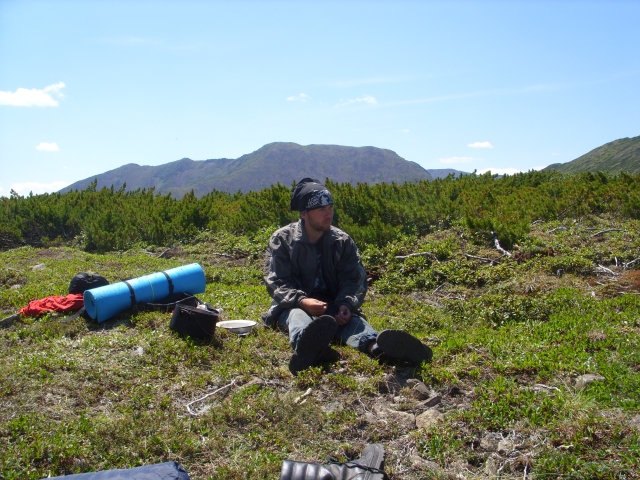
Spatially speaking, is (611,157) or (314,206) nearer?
(314,206)

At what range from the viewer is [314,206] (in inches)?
192

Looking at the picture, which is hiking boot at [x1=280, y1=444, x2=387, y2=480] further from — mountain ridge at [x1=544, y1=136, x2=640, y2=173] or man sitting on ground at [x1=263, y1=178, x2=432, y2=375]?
mountain ridge at [x1=544, y1=136, x2=640, y2=173]

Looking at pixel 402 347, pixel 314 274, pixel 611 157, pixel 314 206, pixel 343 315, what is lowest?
pixel 402 347

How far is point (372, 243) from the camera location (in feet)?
31.4

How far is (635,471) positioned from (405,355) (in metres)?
1.71

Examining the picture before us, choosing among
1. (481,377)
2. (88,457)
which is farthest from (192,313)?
(481,377)

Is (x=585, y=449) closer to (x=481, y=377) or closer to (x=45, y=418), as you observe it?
(x=481, y=377)

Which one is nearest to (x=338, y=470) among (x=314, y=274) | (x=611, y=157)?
(x=314, y=274)

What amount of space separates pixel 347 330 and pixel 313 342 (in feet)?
2.21

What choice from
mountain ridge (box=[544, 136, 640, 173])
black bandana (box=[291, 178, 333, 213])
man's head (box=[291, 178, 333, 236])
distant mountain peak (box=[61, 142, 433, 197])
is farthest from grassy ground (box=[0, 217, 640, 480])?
distant mountain peak (box=[61, 142, 433, 197])

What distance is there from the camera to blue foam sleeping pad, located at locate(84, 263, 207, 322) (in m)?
5.31

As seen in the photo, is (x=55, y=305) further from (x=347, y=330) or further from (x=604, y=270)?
(x=604, y=270)

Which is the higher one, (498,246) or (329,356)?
(498,246)

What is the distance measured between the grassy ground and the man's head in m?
1.10
